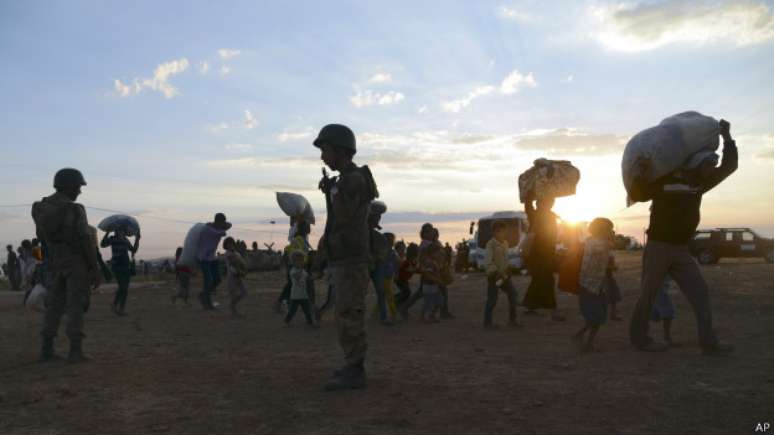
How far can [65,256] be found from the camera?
6781mm

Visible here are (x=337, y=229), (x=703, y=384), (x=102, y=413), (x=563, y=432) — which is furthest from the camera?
(x=337, y=229)

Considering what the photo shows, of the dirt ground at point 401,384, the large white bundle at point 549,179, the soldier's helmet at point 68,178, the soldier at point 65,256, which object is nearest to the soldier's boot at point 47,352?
the soldier at point 65,256

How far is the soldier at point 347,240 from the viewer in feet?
17.1

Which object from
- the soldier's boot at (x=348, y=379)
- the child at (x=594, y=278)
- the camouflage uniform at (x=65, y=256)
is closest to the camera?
the soldier's boot at (x=348, y=379)

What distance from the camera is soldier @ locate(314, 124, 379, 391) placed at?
5227 mm

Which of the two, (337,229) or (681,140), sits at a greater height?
(681,140)

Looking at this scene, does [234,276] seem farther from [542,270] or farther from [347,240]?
[347,240]

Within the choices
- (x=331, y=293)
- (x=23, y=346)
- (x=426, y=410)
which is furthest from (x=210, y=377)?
(x=331, y=293)

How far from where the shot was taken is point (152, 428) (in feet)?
13.7

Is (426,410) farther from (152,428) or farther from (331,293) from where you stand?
(331,293)

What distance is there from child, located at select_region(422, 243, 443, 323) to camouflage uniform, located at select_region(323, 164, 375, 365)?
14.6 ft

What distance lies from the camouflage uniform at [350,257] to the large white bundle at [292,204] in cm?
892

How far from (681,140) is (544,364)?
270 centimetres

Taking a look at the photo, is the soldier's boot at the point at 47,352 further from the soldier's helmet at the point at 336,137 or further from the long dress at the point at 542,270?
the long dress at the point at 542,270
